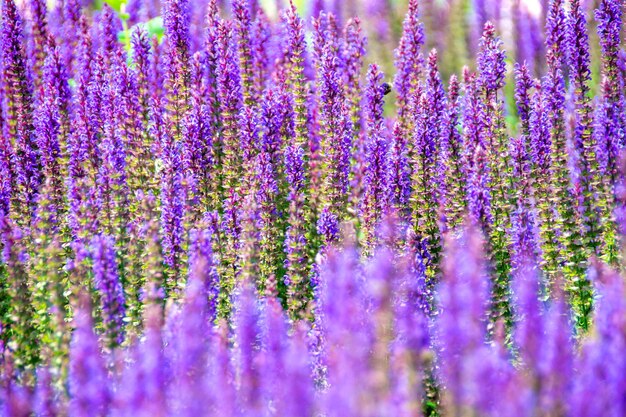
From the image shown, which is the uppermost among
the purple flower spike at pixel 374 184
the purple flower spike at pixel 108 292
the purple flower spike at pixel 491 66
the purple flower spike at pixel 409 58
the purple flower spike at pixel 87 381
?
the purple flower spike at pixel 409 58

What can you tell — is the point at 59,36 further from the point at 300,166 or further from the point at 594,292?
the point at 594,292

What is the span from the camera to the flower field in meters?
3.51

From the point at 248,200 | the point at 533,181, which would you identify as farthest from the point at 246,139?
the point at 533,181

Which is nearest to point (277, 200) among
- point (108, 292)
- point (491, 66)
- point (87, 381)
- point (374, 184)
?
point (374, 184)

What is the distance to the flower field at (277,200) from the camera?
3506 mm

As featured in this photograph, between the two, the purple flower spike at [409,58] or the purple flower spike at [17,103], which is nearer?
the purple flower spike at [17,103]

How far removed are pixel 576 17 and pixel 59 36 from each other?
149 inches

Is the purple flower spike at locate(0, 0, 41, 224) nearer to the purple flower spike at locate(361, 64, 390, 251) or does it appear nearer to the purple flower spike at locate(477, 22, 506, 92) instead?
the purple flower spike at locate(361, 64, 390, 251)

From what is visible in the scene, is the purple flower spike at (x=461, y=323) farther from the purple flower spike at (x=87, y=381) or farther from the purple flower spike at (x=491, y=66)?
the purple flower spike at (x=491, y=66)

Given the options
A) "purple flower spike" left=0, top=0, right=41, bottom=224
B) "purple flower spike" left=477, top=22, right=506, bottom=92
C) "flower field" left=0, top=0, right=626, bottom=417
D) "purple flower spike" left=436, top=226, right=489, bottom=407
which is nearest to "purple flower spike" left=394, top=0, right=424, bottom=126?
"flower field" left=0, top=0, right=626, bottom=417

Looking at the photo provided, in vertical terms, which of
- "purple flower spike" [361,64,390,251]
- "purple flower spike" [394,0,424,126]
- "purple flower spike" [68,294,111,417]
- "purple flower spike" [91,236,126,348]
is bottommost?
"purple flower spike" [68,294,111,417]

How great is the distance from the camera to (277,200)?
17.4ft

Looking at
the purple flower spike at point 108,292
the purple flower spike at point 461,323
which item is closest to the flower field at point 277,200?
the purple flower spike at point 108,292

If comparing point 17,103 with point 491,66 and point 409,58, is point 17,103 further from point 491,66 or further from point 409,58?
point 491,66
